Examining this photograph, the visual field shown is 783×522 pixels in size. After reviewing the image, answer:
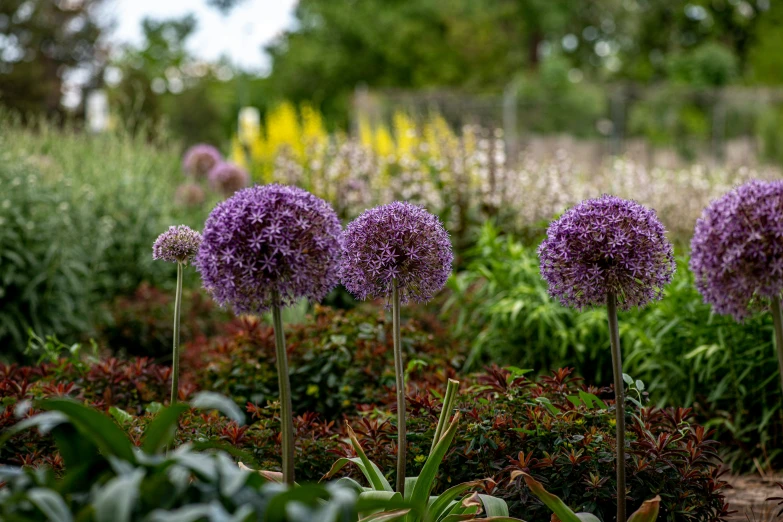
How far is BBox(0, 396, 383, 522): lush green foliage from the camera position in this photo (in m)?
1.70

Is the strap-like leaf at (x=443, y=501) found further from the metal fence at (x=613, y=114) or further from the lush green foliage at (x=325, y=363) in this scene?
the metal fence at (x=613, y=114)

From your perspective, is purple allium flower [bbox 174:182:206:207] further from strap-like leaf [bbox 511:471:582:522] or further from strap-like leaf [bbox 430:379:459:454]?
strap-like leaf [bbox 511:471:582:522]

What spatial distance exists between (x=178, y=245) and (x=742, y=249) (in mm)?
1842

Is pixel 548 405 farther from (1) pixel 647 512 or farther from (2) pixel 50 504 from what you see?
(2) pixel 50 504

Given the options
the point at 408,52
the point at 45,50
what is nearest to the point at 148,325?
the point at 45,50

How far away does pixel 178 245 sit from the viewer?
2.76 metres

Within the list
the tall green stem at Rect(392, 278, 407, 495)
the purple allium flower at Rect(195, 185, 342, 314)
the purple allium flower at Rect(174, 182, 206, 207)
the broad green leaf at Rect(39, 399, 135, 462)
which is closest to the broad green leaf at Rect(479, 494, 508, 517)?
the tall green stem at Rect(392, 278, 407, 495)

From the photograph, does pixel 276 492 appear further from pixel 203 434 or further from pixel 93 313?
pixel 93 313

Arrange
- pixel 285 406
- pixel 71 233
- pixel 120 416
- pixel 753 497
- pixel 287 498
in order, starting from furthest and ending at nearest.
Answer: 1. pixel 71 233
2. pixel 753 497
3. pixel 120 416
4. pixel 285 406
5. pixel 287 498

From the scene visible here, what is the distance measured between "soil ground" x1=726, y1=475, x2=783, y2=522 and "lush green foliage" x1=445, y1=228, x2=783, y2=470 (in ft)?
0.74

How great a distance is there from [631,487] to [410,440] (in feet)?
2.86

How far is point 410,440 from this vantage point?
3.25m

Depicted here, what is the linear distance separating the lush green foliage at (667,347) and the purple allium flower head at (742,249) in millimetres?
1746

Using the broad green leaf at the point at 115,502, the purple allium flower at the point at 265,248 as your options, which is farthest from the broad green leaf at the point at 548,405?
the broad green leaf at the point at 115,502
